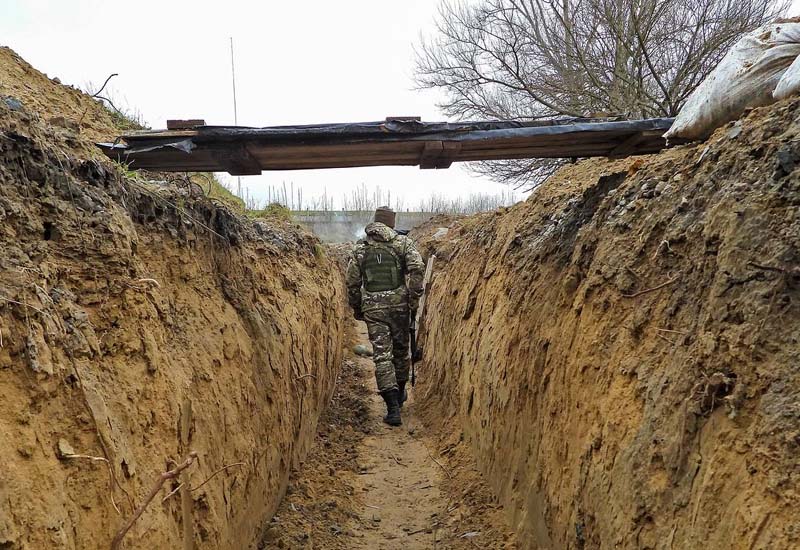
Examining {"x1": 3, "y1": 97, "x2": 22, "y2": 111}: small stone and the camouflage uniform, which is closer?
{"x1": 3, "y1": 97, "x2": 22, "y2": 111}: small stone

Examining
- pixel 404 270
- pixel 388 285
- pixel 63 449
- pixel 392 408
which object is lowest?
pixel 392 408

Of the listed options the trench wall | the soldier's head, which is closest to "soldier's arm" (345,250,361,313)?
the soldier's head

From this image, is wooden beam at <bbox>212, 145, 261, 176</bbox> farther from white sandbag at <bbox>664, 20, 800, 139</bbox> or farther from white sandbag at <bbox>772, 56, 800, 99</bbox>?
white sandbag at <bbox>772, 56, 800, 99</bbox>

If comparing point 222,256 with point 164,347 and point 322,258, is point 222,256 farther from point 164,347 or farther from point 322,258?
point 322,258

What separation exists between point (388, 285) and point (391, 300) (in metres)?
0.21

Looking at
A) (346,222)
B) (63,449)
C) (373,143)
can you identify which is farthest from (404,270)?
(346,222)

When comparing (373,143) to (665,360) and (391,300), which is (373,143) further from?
(391,300)

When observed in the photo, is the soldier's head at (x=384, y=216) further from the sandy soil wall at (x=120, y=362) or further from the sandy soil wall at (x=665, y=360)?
the sandy soil wall at (x=665, y=360)

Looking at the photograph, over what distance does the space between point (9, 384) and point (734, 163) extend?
278 cm

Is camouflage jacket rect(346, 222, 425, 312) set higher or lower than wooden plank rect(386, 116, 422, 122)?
lower

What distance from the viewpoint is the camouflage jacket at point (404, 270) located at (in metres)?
7.36

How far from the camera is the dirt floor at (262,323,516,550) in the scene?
398 centimetres

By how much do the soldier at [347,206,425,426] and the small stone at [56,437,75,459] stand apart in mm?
5497

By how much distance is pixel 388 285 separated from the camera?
7.42 metres
